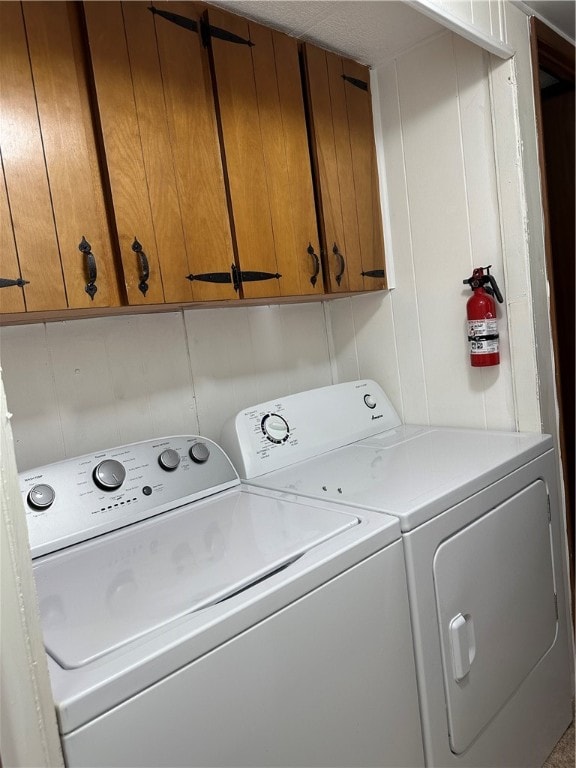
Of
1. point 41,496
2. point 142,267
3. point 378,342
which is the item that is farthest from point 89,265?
point 378,342

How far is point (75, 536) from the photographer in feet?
4.42

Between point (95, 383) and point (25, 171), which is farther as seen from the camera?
point (95, 383)

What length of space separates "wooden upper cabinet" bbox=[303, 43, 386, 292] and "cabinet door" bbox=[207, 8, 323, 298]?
0.18 feet

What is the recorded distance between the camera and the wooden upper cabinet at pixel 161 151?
1338 mm

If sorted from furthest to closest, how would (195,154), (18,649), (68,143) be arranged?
(195,154) < (68,143) < (18,649)

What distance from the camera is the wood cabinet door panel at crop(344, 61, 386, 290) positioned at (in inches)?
79.7

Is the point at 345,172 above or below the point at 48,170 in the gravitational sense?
above

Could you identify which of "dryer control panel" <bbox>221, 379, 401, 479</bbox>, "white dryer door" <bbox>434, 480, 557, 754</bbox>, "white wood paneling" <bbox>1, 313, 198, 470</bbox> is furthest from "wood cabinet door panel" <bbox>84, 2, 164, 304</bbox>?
"white dryer door" <bbox>434, 480, 557, 754</bbox>

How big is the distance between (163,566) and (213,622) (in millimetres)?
284

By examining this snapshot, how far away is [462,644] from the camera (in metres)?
1.41

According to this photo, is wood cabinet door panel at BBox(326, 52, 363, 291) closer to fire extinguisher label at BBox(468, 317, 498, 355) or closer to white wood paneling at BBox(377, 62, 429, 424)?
white wood paneling at BBox(377, 62, 429, 424)

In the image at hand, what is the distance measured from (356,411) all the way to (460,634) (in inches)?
36.9

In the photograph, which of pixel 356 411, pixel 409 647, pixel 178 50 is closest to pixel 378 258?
pixel 356 411

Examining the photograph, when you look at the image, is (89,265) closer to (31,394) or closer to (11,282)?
(11,282)
